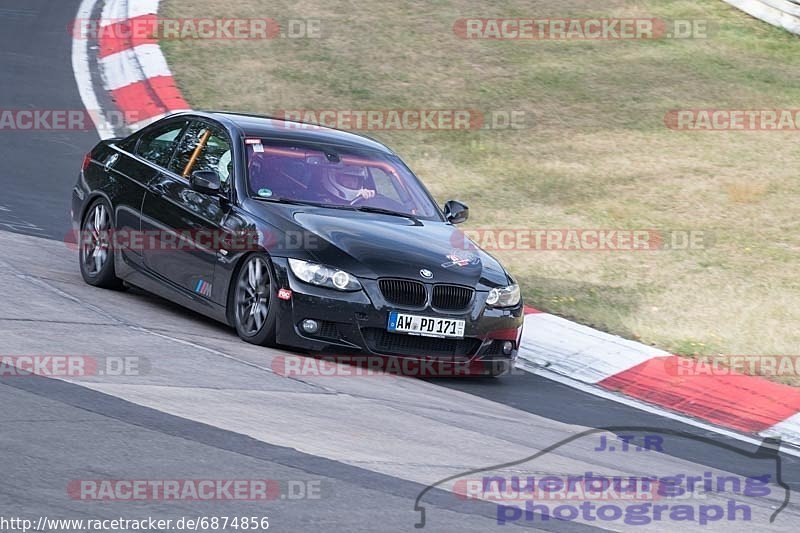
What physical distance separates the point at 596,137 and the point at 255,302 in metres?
8.22

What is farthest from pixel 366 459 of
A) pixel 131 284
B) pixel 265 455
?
pixel 131 284

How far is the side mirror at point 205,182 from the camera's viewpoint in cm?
925

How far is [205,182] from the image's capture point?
9.25 m

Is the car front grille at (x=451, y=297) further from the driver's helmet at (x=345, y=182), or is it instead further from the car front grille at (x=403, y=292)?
the driver's helmet at (x=345, y=182)

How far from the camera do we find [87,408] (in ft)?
21.1

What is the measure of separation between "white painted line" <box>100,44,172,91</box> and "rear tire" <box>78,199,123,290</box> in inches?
254

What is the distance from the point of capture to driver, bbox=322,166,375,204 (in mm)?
9578

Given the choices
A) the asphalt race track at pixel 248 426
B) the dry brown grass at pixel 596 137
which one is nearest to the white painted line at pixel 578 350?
the dry brown grass at pixel 596 137

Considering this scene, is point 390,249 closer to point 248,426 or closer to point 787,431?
point 248,426

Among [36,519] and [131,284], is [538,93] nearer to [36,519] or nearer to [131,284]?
[131,284]

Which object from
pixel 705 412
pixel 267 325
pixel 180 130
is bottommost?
pixel 705 412

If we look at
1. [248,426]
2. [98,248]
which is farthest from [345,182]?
[248,426]

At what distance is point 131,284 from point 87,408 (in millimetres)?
3678

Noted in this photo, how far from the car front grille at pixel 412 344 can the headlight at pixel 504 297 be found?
0.29 metres
